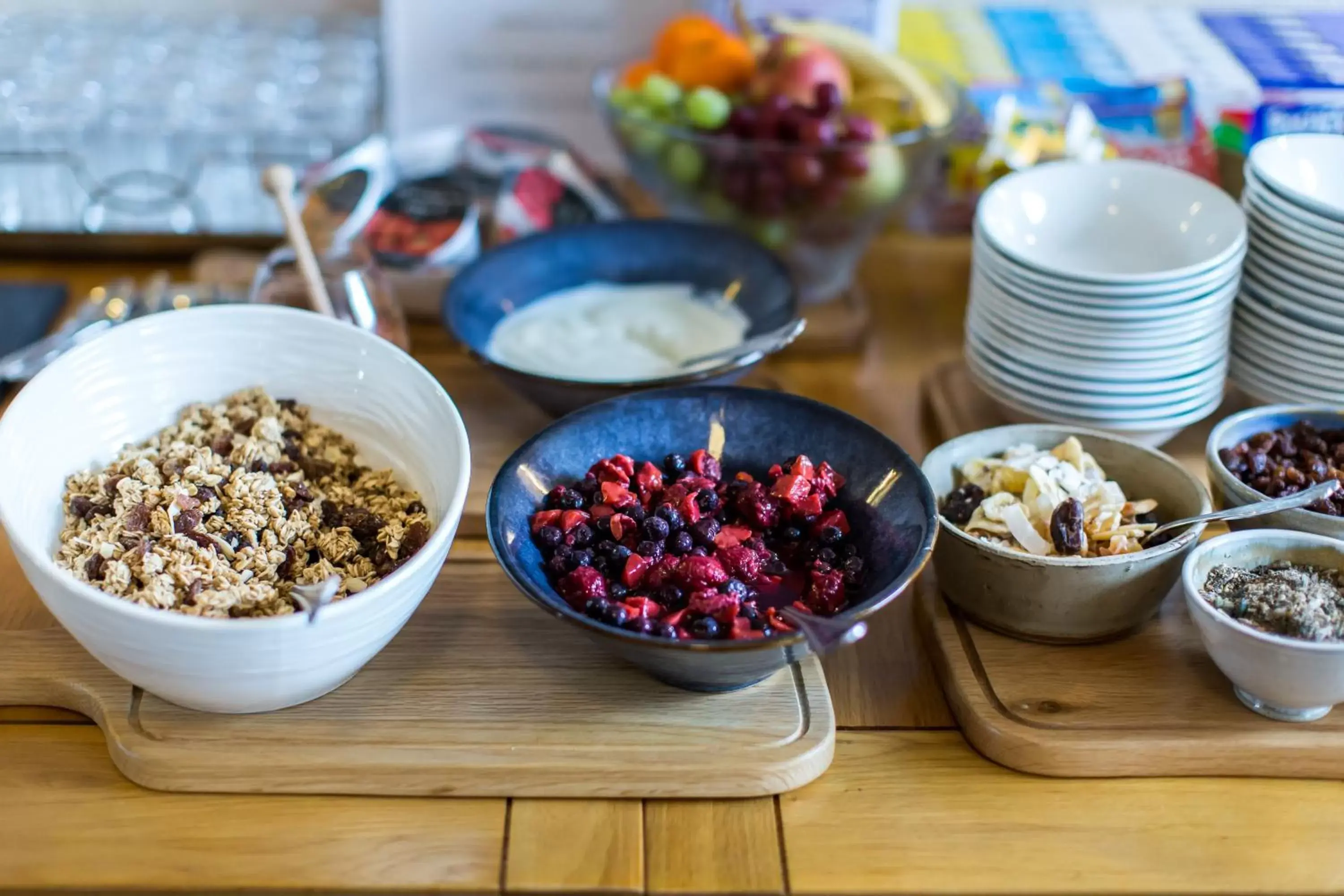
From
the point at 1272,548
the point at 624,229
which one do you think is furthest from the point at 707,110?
the point at 1272,548

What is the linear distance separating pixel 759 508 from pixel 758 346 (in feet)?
0.90

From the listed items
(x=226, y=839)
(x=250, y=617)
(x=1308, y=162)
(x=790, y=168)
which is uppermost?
(x=1308, y=162)

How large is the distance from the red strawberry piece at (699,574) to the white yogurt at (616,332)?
0.33 m

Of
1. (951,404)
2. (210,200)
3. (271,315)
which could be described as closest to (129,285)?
(210,200)

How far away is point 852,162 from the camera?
1.45 meters

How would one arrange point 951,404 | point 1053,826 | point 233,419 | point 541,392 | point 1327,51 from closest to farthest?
point 1053,826, point 233,419, point 541,392, point 951,404, point 1327,51

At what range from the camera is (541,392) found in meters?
1.25

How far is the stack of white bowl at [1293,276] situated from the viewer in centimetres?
121

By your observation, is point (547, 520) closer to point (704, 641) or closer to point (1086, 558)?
point (704, 641)

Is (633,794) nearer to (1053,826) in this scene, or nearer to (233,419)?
(1053,826)

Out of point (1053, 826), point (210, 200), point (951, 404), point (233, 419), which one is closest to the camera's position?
point (1053, 826)

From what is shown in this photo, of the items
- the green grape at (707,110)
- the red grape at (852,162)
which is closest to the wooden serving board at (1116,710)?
the red grape at (852,162)

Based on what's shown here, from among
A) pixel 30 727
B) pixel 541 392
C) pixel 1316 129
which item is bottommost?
pixel 30 727

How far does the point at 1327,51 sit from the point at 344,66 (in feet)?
4.43
